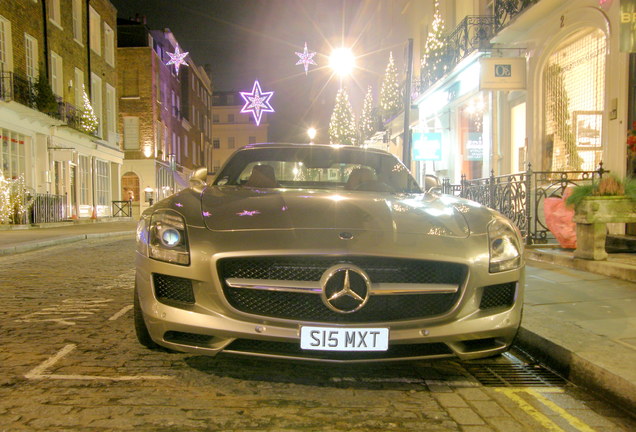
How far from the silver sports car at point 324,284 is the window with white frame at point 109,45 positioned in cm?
3021

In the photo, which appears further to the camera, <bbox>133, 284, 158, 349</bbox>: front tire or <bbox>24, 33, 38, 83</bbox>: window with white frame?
<bbox>24, 33, 38, 83</bbox>: window with white frame

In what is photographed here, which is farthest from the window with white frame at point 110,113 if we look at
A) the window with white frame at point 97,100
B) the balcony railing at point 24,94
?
the balcony railing at point 24,94

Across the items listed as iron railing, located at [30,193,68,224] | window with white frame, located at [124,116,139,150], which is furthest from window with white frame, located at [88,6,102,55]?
Answer: iron railing, located at [30,193,68,224]

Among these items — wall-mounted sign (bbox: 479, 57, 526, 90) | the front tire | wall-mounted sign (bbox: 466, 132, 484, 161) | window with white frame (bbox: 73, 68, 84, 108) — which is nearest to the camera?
the front tire

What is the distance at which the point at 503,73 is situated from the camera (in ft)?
43.4

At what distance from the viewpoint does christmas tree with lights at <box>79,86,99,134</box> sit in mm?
24641

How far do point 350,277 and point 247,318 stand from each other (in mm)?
571

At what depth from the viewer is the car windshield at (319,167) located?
4715mm

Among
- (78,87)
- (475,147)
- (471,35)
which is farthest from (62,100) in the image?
(475,147)

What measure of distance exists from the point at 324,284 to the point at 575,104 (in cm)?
1090

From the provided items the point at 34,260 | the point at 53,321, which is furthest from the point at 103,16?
the point at 53,321

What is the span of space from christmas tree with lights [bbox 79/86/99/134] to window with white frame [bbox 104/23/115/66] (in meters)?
5.38

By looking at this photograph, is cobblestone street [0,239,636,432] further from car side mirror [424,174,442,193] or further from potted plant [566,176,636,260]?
potted plant [566,176,636,260]

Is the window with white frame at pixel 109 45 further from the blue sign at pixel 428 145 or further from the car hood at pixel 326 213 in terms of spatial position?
the car hood at pixel 326 213
